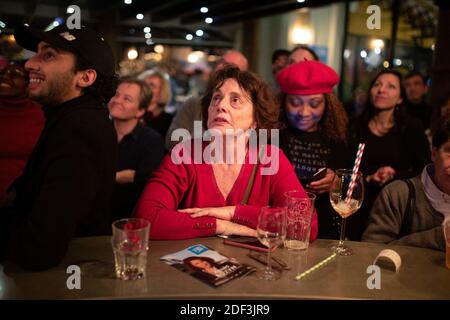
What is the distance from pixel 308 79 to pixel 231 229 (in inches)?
48.0

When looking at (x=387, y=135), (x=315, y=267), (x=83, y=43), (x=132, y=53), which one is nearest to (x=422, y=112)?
(x=387, y=135)

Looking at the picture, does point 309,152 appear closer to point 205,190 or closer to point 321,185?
point 321,185

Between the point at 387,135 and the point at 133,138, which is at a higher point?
the point at 387,135

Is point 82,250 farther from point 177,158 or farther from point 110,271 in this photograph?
point 177,158

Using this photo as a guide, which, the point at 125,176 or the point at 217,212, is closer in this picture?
the point at 217,212

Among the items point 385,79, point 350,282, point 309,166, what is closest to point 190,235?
point 350,282

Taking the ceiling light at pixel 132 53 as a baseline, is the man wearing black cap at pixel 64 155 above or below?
below

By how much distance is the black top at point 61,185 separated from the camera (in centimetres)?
136

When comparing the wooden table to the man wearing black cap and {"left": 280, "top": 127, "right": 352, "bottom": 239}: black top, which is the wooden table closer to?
the man wearing black cap

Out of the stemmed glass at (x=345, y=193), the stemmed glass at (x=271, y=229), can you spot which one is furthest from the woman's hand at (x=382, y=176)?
the stemmed glass at (x=271, y=229)

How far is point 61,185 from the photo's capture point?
1388 millimetres

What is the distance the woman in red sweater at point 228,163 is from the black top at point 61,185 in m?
0.35

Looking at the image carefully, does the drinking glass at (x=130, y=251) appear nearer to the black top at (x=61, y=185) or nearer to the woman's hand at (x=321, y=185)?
the black top at (x=61, y=185)
